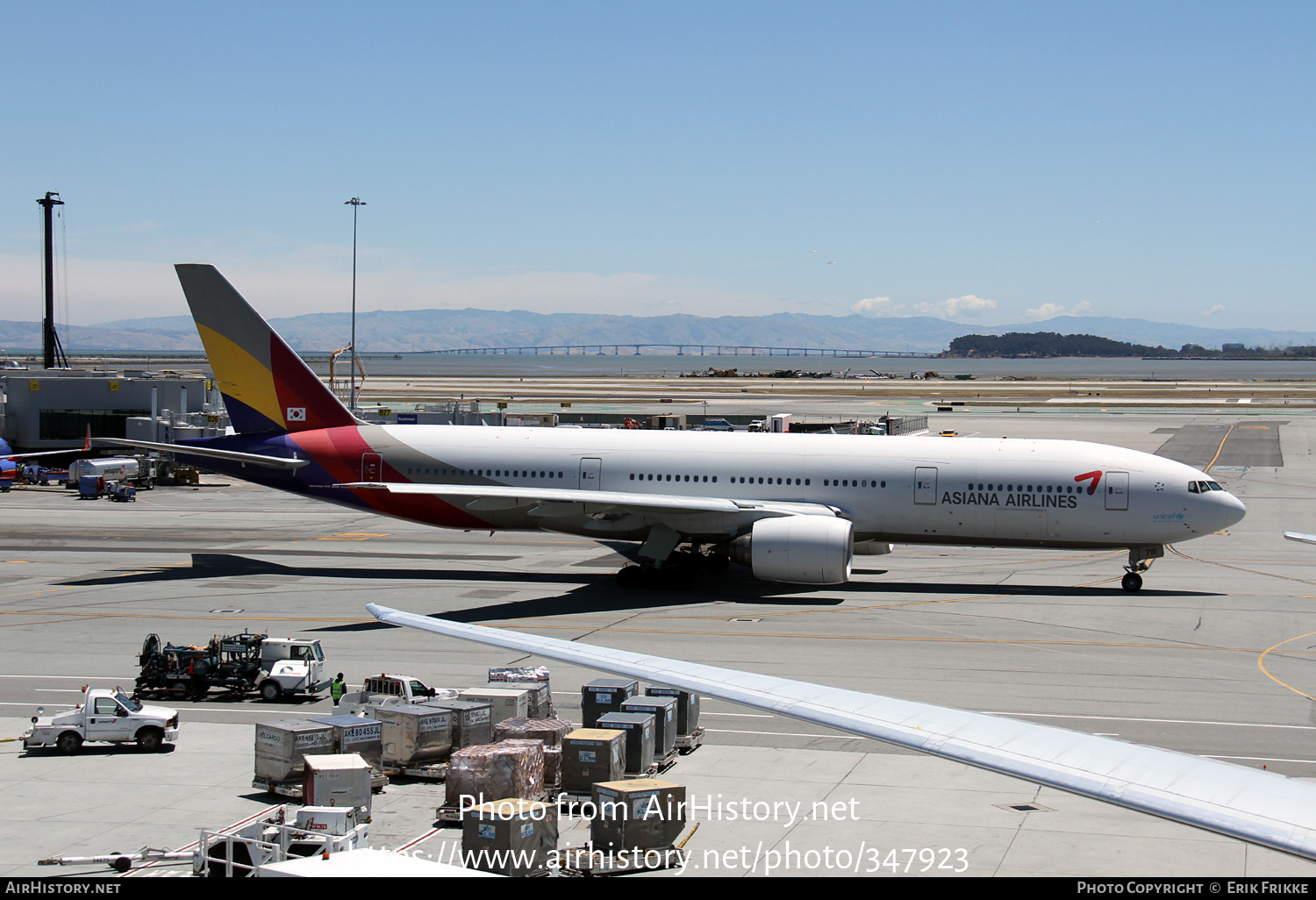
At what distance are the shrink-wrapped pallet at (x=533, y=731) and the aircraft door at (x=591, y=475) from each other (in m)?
17.8

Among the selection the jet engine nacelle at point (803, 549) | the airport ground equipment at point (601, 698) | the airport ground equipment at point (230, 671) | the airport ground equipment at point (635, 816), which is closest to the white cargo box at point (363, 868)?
the airport ground equipment at point (635, 816)

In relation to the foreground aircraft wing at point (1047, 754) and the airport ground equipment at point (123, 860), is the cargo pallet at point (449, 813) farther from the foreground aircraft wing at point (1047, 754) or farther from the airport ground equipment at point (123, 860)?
the foreground aircraft wing at point (1047, 754)

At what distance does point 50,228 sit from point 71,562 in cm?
8097

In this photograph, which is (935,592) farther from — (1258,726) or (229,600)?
(229,600)

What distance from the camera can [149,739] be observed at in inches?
704

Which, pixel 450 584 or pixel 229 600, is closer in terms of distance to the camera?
pixel 229 600

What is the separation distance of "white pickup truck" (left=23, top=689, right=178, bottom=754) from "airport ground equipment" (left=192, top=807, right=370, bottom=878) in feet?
18.1

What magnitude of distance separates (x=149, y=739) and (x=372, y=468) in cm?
1839

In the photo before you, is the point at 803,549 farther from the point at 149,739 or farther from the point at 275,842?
the point at 275,842

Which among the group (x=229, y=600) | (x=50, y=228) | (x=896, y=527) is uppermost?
(x=50, y=228)

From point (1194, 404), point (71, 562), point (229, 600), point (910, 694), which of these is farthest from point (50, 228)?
point (1194, 404)

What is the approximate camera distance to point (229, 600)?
31141 mm

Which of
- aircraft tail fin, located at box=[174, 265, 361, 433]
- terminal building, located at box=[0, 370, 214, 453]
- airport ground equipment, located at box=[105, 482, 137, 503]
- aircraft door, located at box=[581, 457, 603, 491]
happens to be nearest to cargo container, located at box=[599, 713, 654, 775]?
aircraft door, located at box=[581, 457, 603, 491]

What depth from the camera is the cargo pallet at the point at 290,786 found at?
50.6 ft
